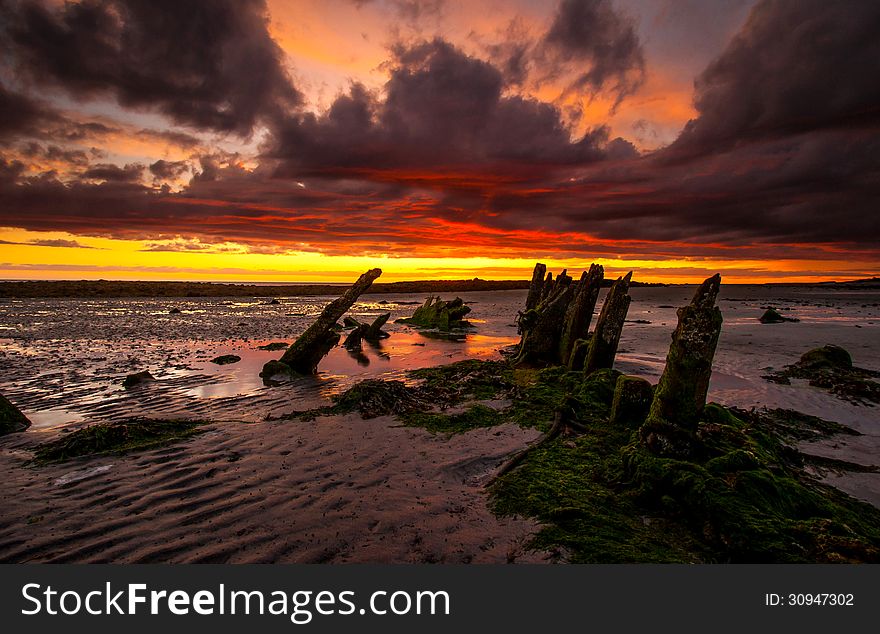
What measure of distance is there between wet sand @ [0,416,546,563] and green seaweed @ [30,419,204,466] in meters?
0.27

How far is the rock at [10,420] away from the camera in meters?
7.92

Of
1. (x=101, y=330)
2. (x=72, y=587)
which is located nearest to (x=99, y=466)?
(x=72, y=587)

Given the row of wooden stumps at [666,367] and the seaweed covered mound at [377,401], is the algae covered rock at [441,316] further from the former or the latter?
the seaweed covered mound at [377,401]

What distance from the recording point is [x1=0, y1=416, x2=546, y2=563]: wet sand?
4.29m

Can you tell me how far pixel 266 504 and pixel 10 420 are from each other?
689cm

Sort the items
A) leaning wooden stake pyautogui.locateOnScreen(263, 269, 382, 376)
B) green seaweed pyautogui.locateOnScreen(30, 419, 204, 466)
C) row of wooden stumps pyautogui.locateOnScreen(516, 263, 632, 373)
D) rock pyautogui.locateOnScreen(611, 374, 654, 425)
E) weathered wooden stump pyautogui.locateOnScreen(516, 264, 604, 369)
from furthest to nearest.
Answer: weathered wooden stump pyautogui.locateOnScreen(516, 264, 604, 369), row of wooden stumps pyautogui.locateOnScreen(516, 263, 632, 373), leaning wooden stake pyautogui.locateOnScreen(263, 269, 382, 376), rock pyautogui.locateOnScreen(611, 374, 654, 425), green seaweed pyautogui.locateOnScreen(30, 419, 204, 466)

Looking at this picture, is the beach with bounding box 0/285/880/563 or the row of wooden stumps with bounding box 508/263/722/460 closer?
the beach with bounding box 0/285/880/563

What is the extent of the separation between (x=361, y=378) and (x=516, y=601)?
36.8 ft

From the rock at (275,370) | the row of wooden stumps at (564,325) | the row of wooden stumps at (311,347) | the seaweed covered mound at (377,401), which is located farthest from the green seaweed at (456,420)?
the row of wooden stumps at (311,347)

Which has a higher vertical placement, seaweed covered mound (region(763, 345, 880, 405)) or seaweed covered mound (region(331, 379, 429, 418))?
seaweed covered mound (region(763, 345, 880, 405))

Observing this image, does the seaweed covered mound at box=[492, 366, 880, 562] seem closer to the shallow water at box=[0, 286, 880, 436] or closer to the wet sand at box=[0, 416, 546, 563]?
the wet sand at box=[0, 416, 546, 563]

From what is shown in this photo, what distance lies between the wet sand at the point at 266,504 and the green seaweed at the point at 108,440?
0.27m

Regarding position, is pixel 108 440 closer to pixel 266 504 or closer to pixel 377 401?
pixel 266 504

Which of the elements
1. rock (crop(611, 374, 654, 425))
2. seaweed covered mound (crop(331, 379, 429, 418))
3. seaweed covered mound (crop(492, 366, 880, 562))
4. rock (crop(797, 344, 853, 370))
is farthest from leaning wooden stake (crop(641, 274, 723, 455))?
rock (crop(797, 344, 853, 370))
